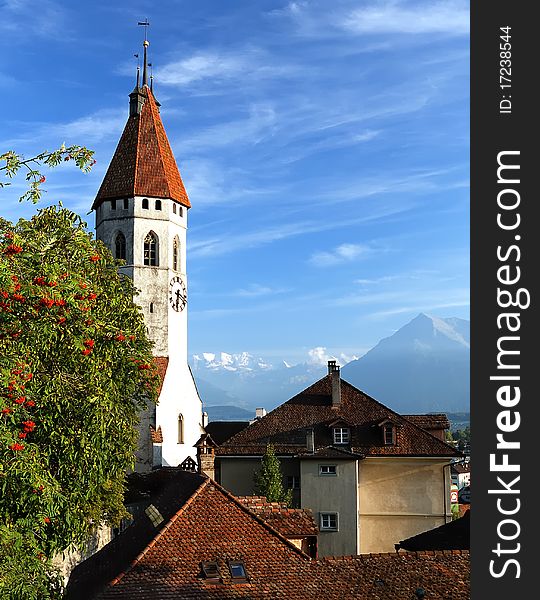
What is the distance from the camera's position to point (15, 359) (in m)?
10.5

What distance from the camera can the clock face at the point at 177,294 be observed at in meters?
52.2

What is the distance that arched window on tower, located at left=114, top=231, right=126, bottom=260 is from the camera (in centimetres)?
5266

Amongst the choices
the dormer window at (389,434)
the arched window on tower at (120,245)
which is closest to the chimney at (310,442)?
the dormer window at (389,434)

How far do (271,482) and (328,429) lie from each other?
480 centimetres

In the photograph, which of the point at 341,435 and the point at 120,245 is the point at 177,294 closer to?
the point at 120,245

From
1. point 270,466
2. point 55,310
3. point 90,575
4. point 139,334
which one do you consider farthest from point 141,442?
point 55,310

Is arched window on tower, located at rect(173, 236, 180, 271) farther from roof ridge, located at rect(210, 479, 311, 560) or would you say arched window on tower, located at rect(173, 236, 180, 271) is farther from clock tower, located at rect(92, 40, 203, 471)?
roof ridge, located at rect(210, 479, 311, 560)

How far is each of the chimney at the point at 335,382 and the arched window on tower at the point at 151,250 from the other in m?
16.6

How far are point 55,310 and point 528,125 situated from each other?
7.11m

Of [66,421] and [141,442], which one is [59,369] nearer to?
[66,421]

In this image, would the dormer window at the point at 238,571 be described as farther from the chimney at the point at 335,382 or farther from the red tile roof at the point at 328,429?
the chimney at the point at 335,382

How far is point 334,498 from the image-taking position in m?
36.2

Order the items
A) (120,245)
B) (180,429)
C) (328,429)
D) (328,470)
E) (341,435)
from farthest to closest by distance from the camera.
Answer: (120,245)
(180,429)
(328,429)
(341,435)
(328,470)

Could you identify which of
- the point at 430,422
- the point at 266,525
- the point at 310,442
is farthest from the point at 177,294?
the point at 266,525
